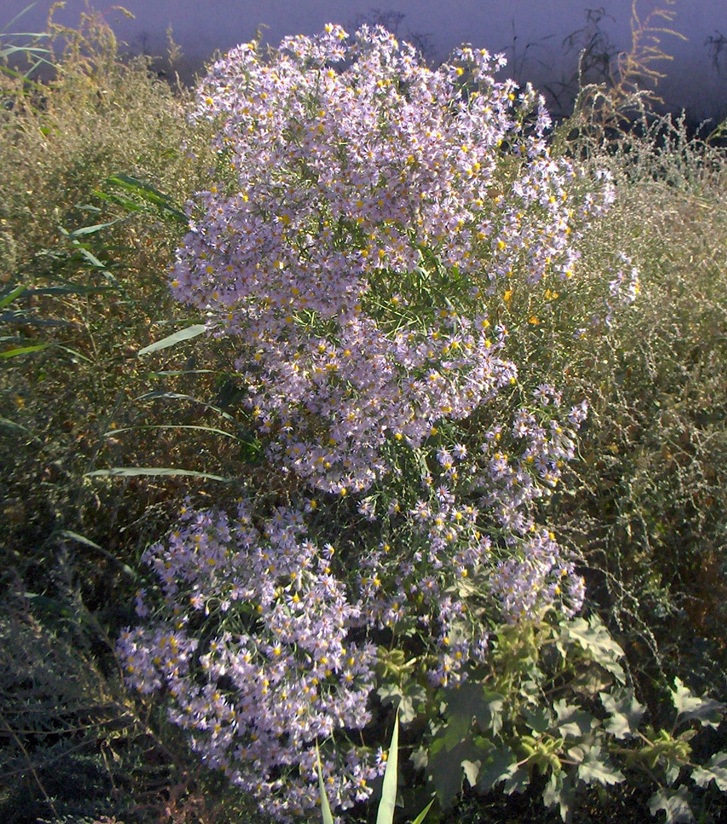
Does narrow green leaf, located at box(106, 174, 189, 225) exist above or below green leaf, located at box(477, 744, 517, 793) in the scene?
above

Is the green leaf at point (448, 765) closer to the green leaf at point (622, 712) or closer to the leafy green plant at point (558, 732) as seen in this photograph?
the leafy green plant at point (558, 732)

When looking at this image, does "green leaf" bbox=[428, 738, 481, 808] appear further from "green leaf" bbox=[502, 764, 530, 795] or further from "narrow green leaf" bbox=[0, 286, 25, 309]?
"narrow green leaf" bbox=[0, 286, 25, 309]

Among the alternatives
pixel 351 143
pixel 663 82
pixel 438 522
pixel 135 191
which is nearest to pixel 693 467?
pixel 438 522

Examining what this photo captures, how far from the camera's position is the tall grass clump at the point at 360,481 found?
75.6 inches

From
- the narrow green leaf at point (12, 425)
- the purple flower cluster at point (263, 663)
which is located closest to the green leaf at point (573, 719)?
the purple flower cluster at point (263, 663)

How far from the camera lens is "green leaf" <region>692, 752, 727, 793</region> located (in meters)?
2.02

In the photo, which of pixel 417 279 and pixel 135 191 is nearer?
pixel 417 279

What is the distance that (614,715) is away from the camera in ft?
6.81

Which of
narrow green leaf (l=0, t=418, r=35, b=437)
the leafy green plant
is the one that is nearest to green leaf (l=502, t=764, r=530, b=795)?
the leafy green plant

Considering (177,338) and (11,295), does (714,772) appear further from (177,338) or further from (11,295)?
(11,295)

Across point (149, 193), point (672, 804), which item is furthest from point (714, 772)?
point (149, 193)

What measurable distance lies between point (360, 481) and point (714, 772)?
103cm

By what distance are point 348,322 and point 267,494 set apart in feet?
1.55

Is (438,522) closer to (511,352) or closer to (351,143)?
(511,352)
